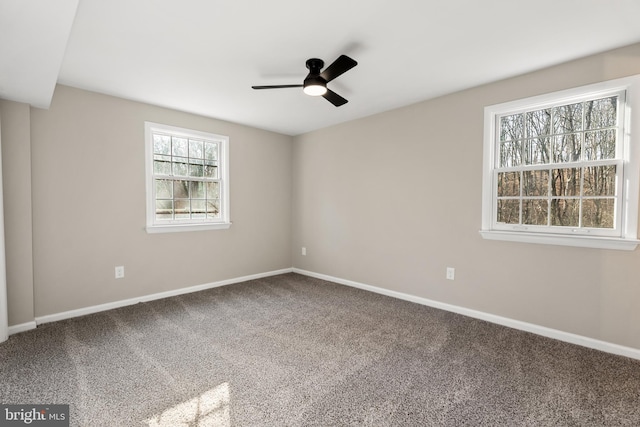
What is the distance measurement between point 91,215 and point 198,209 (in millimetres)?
1192

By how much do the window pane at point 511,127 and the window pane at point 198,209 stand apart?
3.68m

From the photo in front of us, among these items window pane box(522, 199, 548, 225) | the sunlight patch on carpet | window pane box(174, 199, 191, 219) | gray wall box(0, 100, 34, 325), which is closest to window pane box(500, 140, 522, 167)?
window pane box(522, 199, 548, 225)

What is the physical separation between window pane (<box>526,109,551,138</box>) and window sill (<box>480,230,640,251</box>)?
949 mm

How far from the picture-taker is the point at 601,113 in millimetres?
2453

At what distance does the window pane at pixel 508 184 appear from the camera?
288 centimetres

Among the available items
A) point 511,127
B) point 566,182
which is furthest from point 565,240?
point 511,127

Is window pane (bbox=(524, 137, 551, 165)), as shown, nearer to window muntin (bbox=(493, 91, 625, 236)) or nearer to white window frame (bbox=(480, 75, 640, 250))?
window muntin (bbox=(493, 91, 625, 236))

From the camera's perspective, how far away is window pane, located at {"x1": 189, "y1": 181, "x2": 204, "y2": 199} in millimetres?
3963

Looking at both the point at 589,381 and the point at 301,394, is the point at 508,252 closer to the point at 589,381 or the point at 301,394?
the point at 589,381

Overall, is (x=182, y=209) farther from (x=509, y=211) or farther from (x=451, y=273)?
(x=509, y=211)

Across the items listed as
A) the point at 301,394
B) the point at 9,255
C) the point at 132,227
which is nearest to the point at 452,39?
the point at 301,394

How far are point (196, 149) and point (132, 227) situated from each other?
1.29 meters

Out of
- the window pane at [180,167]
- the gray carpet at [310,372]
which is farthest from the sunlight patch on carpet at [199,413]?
the window pane at [180,167]

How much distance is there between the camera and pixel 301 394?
5.99ft
